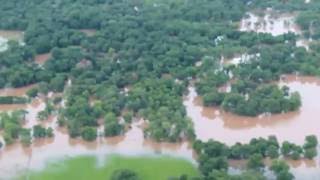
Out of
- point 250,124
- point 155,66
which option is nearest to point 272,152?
point 250,124

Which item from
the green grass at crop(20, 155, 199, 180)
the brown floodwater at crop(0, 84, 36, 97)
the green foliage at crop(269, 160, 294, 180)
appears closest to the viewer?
the green foliage at crop(269, 160, 294, 180)

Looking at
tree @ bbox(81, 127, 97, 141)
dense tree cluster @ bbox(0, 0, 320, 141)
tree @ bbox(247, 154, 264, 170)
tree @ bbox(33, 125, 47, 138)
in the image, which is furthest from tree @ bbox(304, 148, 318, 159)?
tree @ bbox(33, 125, 47, 138)

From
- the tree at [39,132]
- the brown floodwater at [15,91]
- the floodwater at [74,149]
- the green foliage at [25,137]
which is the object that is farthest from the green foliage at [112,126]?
the brown floodwater at [15,91]

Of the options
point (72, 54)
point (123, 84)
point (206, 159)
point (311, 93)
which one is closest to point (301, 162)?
point (206, 159)

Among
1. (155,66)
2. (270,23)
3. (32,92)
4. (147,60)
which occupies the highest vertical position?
(270,23)

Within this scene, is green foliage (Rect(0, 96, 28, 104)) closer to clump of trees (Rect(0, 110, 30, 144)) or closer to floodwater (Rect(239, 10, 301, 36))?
clump of trees (Rect(0, 110, 30, 144))

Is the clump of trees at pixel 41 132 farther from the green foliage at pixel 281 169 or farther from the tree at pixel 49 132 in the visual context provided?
the green foliage at pixel 281 169

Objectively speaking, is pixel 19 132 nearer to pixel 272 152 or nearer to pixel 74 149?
pixel 74 149
